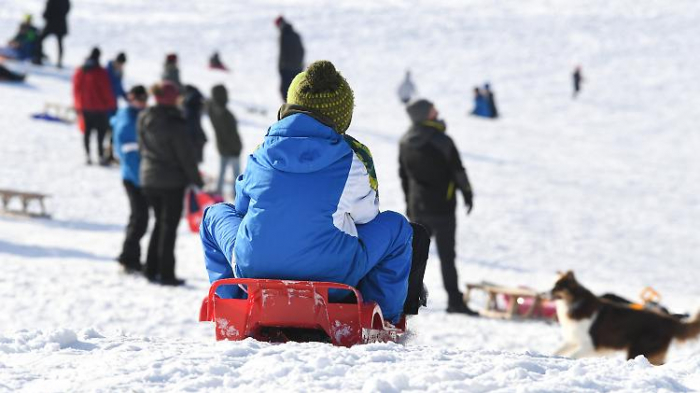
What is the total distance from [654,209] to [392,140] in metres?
5.08

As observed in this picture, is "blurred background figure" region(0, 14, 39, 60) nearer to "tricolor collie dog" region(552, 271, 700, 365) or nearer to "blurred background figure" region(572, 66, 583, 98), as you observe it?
"blurred background figure" region(572, 66, 583, 98)

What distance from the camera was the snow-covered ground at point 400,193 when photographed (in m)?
3.70

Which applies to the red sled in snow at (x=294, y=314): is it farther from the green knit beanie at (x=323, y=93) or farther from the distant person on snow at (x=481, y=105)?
the distant person on snow at (x=481, y=105)

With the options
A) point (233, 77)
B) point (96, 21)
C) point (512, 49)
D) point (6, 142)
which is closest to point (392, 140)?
point (6, 142)

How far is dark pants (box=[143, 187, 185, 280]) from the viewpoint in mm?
8133

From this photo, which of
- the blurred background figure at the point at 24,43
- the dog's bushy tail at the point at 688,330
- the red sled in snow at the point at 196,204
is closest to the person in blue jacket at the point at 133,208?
the red sled in snow at the point at 196,204

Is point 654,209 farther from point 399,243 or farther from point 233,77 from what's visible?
point 233,77

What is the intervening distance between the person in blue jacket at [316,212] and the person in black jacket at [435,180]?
145 inches

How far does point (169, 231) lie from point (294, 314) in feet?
13.9

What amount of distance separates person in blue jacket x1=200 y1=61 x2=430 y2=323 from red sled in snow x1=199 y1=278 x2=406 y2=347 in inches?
3.8

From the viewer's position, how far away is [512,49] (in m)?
34.8

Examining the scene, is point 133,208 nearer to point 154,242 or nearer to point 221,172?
point 154,242

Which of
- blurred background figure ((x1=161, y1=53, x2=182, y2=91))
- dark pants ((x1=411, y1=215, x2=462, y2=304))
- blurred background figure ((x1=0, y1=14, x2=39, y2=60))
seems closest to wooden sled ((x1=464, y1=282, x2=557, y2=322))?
dark pants ((x1=411, y1=215, x2=462, y2=304))

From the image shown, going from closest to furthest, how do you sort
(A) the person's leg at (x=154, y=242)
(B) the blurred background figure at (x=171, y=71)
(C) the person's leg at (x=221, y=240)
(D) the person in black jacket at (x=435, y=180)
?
(C) the person's leg at (x=221, y=240) → (D) the person in black jacket at (x=435, y=180) → (A) the person's leg at (x=154, y=242) → (B) the blurred background figure at (x=171, y=71)
